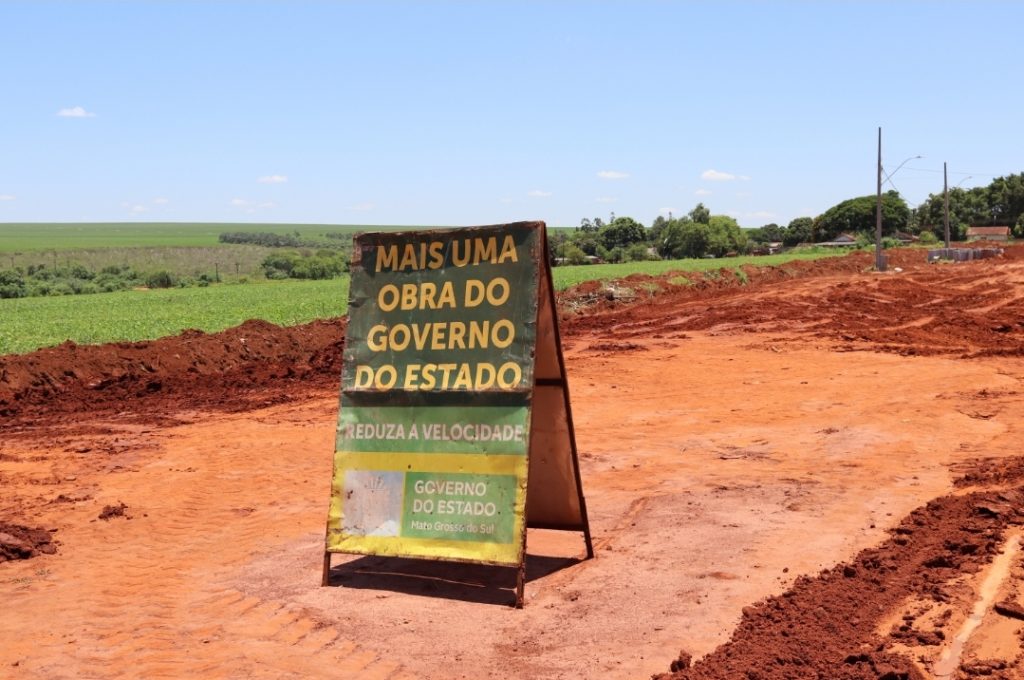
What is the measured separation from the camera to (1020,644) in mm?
5289

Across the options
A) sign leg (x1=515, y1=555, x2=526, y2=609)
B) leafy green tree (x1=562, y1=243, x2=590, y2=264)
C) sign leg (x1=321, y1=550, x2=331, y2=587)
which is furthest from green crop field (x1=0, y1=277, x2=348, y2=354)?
leafy green tree (x1=562, y1=243, x2=590, y2=264)

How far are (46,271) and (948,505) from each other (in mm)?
77565

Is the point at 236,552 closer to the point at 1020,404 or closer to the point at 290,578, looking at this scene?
the point at 290,578

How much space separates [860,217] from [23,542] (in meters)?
120

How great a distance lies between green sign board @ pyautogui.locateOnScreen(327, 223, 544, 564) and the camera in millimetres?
7027

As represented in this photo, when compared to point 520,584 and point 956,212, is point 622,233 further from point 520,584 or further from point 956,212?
point 520,584

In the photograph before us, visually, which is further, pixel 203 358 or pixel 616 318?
pixel 616 318

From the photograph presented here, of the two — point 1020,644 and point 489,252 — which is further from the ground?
point 489,252

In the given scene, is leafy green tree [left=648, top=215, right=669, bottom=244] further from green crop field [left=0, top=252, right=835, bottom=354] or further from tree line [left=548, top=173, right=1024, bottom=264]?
green crop field [left=0, top=252, right=835, bottom=354]

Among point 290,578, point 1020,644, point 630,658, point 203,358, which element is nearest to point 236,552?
point 290,578

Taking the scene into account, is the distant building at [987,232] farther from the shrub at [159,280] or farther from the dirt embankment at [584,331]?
the shrub at [159,280]

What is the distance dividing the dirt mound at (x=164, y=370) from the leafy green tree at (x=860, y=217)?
348ft

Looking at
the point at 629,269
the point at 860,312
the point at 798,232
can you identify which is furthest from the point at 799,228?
the point at 860,312

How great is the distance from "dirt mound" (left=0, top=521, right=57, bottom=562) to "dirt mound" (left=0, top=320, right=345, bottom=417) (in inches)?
294
